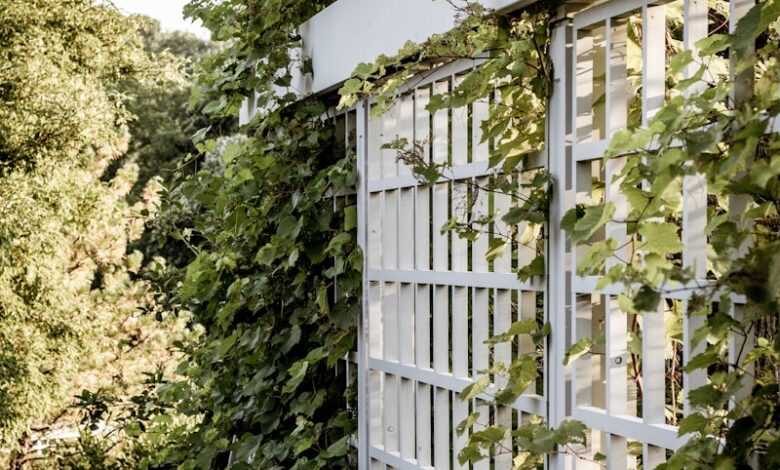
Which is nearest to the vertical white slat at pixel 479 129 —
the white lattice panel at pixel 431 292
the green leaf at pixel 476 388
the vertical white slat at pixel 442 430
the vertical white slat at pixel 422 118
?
the white lattice panel at pixel 431 292

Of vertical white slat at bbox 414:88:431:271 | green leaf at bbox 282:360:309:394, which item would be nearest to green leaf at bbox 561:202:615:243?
vertical white slat at bbox 414:88:431:271

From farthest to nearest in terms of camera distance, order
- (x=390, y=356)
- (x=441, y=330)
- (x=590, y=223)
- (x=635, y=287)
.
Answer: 1. (x=390, y=356)
2. (x=441, y=330)
3. (x=635, y=287)
4. (x=590, y=223)

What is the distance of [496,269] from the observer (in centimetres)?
275

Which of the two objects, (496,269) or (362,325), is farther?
(362,325)

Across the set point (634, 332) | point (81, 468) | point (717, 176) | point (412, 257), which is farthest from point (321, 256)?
point (81, 468)

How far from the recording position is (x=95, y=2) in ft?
36.2

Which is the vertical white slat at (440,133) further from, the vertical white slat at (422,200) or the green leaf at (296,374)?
the green leaf at (296,374)

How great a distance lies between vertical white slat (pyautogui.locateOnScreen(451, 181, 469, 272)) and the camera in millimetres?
2932

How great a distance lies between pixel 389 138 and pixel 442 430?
918mm

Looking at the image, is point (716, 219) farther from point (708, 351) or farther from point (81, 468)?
point (81, 468)

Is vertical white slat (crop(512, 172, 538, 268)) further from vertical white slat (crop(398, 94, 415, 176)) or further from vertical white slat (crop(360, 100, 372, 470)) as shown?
vertical white slat (crop(360, 100, 372, 470))

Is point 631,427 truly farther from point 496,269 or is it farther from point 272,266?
point 272,266

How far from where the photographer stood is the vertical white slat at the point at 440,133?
3.06 meters

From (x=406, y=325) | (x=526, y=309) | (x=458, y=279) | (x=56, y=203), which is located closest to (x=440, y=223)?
(x=458, y=279)
